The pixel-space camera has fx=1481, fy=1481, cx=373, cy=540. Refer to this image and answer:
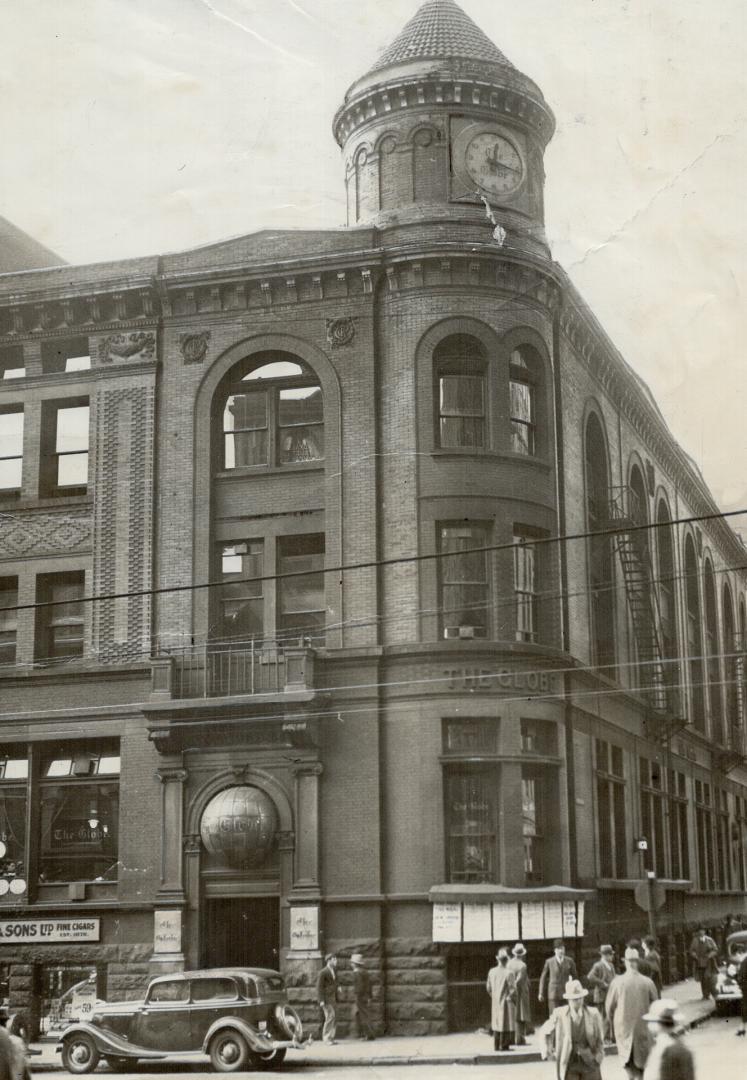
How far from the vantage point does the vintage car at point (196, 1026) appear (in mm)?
23859

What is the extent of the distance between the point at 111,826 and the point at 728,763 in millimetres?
24887

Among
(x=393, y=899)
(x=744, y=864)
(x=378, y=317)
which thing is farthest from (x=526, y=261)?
(x=744, y=864)

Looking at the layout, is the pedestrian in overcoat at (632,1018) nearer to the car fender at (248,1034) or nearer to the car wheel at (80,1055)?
the car fender at (248,1034)

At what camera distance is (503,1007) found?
83.9 ft

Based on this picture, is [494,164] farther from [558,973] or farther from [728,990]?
[728,990]

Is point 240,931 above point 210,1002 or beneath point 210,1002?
above

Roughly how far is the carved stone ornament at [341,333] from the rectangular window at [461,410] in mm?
2129

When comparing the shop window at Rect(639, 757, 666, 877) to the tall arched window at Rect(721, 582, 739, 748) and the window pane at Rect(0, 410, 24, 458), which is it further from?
the window pane at Rect(0, 410, 24, 458)

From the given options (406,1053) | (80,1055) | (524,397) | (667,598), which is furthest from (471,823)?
(667,598)

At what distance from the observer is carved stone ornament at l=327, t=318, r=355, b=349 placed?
31.3m

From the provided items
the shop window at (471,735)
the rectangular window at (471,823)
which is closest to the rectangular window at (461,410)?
the shop window at (471,735)

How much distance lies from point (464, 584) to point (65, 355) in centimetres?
1044

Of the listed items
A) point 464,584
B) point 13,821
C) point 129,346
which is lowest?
point 13,821

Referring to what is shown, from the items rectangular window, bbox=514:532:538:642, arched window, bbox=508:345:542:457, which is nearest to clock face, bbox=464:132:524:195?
arched window, bbox=508:345:542:457
